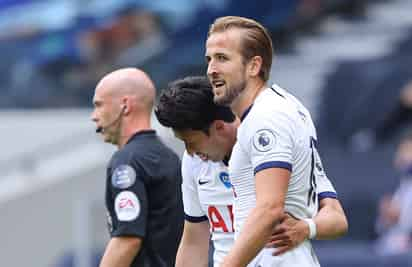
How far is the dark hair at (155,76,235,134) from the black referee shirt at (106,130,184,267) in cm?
73

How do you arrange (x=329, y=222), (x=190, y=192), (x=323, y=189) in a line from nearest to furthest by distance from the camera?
(x=329, y=222) < (x=323, y=189) < (x=190, y=192)

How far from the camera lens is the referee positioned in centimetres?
613

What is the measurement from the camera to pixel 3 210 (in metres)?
13.1

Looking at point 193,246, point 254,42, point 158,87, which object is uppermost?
point 158,87

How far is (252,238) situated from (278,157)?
29 cm

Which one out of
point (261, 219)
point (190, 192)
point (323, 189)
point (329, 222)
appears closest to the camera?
point (261, 219)

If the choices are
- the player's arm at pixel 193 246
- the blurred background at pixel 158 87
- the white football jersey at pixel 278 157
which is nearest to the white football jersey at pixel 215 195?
the player's arm at pixel 193 246

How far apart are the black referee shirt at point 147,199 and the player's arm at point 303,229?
1.10 m

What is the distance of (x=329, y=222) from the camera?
5223mm

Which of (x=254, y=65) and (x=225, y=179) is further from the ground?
(x=254, y=65)

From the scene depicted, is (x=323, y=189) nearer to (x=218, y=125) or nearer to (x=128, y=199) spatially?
(x=218, y=125)

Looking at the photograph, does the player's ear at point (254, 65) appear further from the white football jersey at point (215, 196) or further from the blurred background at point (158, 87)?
the blurred background at point (158, 87)

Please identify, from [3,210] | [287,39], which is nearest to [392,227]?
[3,210]

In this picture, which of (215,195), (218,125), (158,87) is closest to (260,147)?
(218,125)
